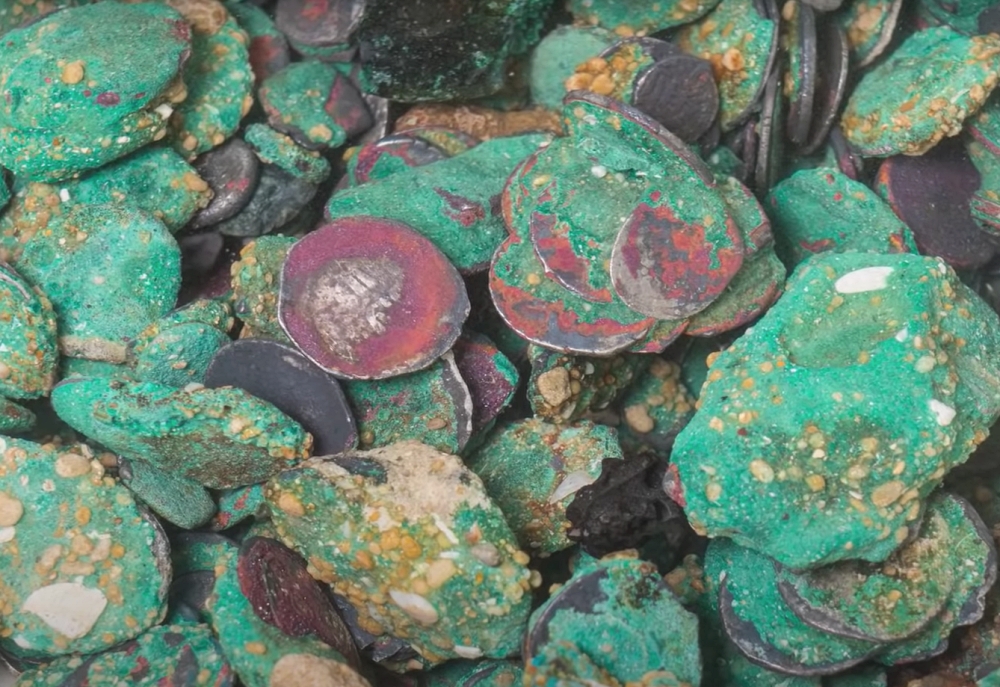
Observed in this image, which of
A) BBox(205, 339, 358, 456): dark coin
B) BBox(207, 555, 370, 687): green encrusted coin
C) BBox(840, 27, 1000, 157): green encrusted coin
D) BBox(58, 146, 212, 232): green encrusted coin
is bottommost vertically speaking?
BBox(207, 555, 370, 687): green encrusted coin

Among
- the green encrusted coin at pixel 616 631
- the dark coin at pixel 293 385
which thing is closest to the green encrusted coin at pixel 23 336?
the dark coin at pixel 293 385

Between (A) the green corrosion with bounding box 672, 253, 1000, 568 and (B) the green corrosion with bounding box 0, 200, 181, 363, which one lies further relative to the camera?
(B) the green corrosion with bounding box 0, 200, 181, 363

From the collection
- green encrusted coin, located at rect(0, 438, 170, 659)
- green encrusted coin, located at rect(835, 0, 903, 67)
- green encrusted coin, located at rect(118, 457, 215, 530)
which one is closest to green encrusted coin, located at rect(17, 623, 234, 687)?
green encrusted coin, located at rect(0, 438, 170, 659)

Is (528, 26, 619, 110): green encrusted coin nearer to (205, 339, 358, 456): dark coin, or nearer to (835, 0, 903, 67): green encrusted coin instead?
(835, 0, 903, 67): green encrusted coin

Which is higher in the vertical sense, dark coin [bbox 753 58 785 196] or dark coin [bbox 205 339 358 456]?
dark coin [bbox 753 58 785 196]

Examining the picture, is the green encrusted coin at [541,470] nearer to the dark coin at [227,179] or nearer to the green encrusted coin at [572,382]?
the green encrusted coin at [572,382]

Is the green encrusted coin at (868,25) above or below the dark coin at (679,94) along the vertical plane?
above
